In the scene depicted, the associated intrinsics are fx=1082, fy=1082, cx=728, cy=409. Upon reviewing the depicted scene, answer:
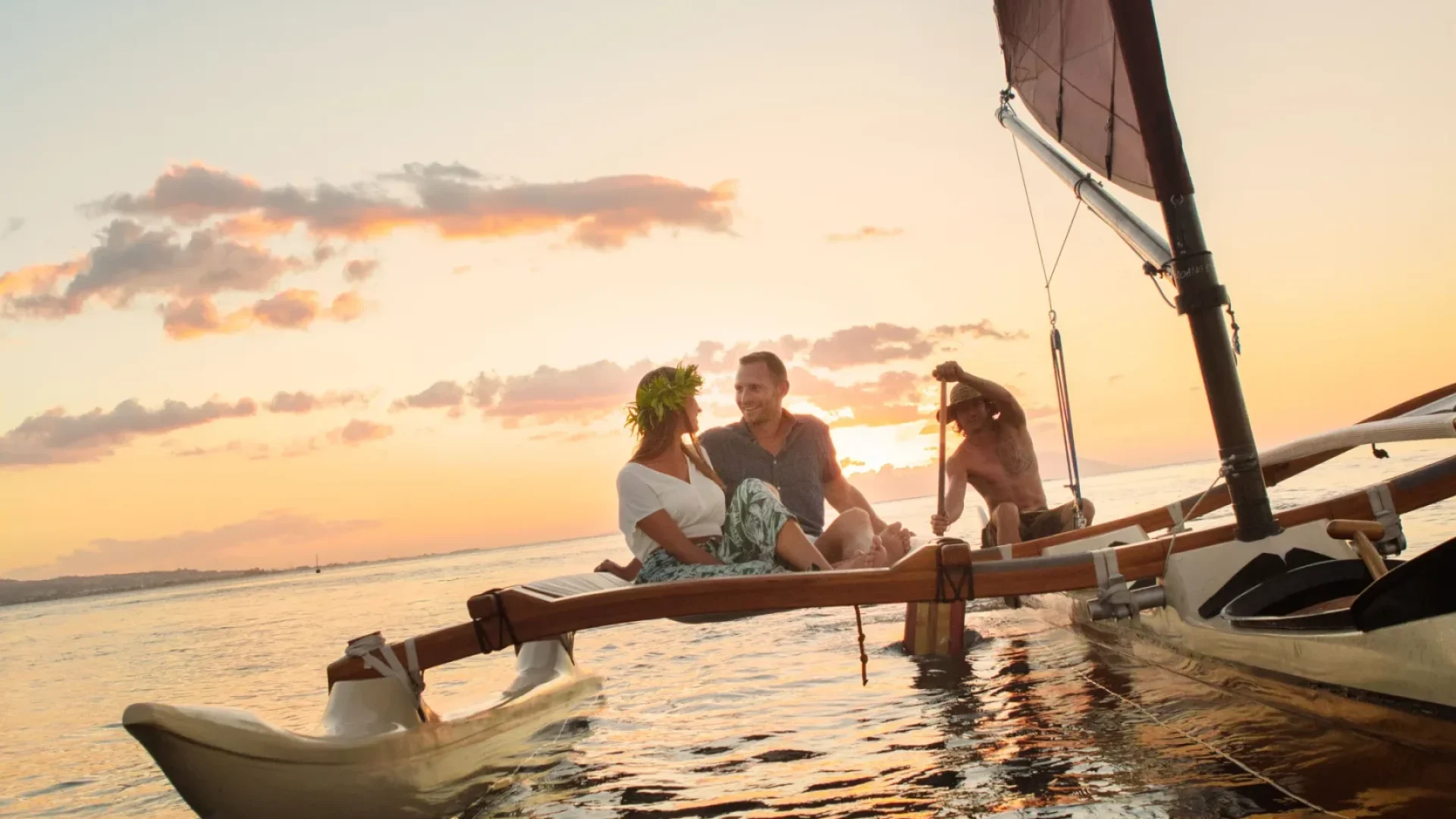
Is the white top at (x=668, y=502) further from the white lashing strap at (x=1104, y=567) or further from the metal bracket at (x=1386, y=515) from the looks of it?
the metal bracket at (x=1386, y=515)

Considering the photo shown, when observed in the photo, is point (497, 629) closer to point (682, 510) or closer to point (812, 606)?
point (812, 606)

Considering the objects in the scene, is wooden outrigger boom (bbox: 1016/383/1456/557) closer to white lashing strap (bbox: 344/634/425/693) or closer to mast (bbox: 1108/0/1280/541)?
mast (bbox: 1108/0/1280/541)

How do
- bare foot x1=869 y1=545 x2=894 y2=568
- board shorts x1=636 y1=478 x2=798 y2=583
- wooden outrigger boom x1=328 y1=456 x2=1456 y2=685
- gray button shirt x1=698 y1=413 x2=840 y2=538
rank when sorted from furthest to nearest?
gray button shirt x1=698 y1=413 x2=840 y2=538
bare foot x1=869 y1=545 x2=894 y2=568
board shorts x1=636 y1=478 x2=798 y2=583
wooden outrigger boom x1=328 y1=456 x2=1456 y2=685

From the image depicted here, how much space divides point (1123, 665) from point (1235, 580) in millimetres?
1776

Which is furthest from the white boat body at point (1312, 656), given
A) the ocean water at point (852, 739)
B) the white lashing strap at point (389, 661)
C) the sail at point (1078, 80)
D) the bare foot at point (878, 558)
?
the sail at point (1078, 80)

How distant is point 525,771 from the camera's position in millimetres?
4969

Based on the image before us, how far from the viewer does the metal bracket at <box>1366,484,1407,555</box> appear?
431 cm

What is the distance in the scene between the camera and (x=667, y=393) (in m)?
5.46

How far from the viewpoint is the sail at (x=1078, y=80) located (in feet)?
24.8

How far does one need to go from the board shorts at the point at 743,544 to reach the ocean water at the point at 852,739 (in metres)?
0.82

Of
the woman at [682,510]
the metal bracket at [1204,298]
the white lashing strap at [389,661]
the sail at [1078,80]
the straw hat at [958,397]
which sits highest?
the sail at [1078,80]

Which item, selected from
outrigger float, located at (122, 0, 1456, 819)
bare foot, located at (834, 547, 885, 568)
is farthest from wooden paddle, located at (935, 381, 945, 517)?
outrigger float, located at (122, 0, 1456, 819)

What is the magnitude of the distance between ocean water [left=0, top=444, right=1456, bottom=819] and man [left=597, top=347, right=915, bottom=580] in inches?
43.7

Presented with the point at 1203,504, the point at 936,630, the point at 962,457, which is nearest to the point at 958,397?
the point at 962,457
